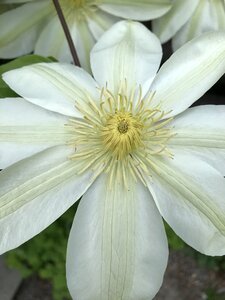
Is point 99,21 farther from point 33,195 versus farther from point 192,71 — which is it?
point 33,195

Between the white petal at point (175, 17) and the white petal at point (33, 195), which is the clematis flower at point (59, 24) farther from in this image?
the white petal at point (33, 195)

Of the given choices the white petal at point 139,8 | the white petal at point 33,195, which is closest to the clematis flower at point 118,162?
the white petal at point 33,195

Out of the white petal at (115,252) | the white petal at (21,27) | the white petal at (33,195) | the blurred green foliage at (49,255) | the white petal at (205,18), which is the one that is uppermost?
the white petal at (21,27)

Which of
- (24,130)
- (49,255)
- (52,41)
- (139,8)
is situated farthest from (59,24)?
(49,255)

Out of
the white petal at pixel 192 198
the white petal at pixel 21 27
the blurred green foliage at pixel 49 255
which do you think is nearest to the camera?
the white petal at pixel 192 198

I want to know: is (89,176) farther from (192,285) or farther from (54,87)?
(192,285)

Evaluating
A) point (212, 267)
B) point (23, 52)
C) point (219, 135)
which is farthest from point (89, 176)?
point (212, 267)

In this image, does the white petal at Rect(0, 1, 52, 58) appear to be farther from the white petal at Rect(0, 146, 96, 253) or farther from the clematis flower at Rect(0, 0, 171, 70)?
the white petal at Rect(0, 146, 96, 253)
